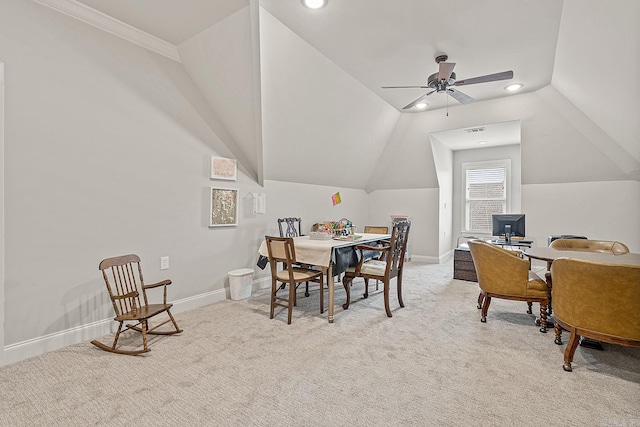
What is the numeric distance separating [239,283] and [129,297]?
1568 millimetres

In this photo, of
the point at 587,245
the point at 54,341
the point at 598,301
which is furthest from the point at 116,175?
the point at 587,245

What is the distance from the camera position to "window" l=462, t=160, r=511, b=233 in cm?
672

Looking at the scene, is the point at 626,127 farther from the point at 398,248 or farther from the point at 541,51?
the point at 398,248

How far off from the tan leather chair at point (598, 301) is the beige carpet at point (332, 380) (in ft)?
1.06

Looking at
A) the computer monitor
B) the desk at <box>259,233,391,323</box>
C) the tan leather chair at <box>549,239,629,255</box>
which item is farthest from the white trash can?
the tan leather chair at <box>549,239,629,255</box>

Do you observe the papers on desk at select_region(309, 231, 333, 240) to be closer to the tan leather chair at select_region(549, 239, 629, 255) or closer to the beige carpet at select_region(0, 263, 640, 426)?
the beige carpet at select_region(0, 263, 640, 426)

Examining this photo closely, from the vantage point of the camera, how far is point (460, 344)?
2.71 metres

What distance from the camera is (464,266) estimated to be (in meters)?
5.09

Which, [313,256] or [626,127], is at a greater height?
[626,127]

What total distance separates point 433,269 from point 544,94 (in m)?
3.37

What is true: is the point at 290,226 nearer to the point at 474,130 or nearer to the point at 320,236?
the point at 320,236

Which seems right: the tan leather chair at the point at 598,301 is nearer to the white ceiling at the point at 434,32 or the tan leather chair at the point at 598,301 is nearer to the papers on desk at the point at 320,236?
the white ceiling at the point at 434,32

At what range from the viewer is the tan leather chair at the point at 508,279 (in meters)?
2.93

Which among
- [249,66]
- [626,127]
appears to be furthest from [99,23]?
[626,127]
